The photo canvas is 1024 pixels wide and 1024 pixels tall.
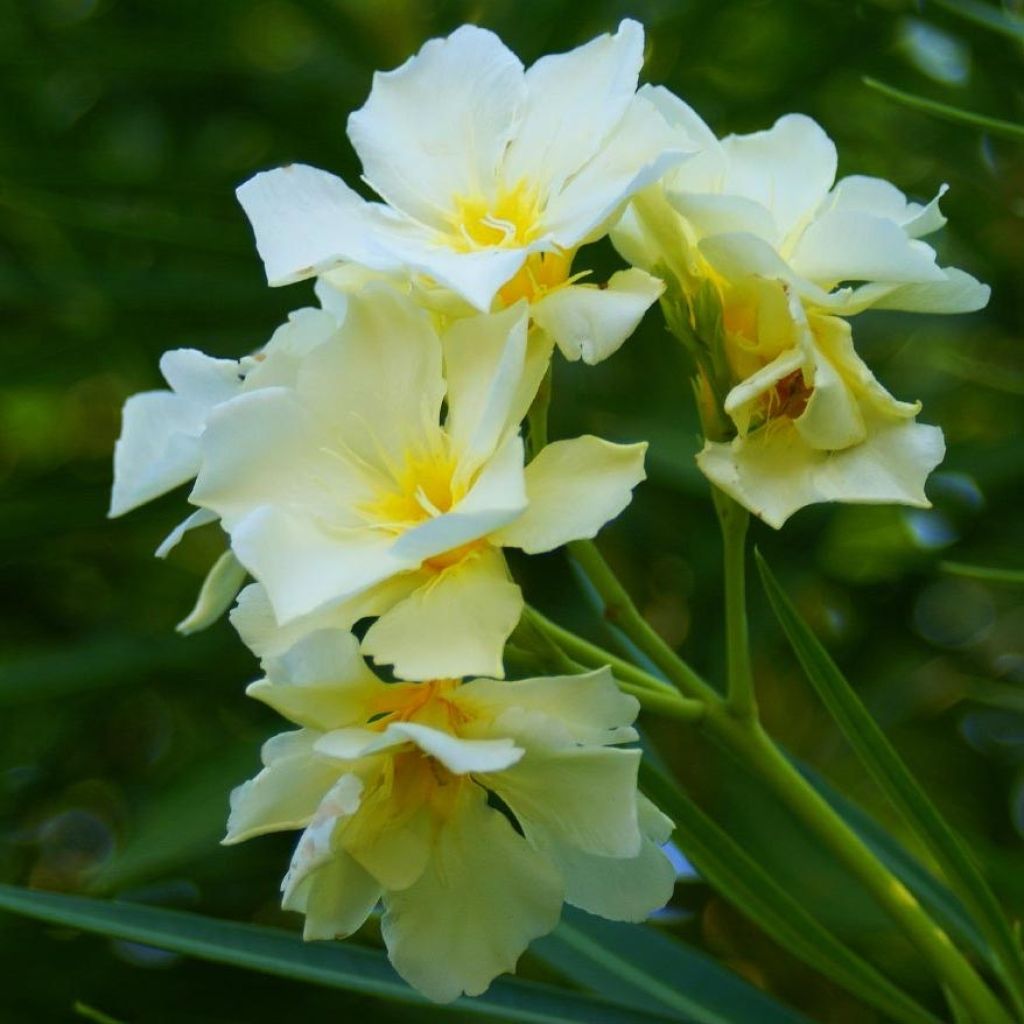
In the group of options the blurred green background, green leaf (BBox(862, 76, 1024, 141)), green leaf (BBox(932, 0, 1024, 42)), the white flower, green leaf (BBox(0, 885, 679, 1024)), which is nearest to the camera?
the white flower

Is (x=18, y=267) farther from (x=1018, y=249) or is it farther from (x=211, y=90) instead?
(x=1018, y=249)

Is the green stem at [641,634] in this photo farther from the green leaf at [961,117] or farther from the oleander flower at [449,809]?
the green leaf at [961,117]

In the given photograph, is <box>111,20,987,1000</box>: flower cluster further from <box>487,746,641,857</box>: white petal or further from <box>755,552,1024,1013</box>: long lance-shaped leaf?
<box>755,552,1024,1013</box>: long lance-shaped leaf

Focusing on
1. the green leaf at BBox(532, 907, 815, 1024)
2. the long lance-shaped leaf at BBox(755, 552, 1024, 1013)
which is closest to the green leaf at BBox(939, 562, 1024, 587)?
the long lance-shaped leaf at BBox(755, 552, 1024, 1013)

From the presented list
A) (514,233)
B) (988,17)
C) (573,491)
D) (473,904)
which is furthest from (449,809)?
(988,17)

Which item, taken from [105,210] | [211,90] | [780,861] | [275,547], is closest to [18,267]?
[105,210]

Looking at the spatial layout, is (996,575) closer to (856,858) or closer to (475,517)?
(856,858)
